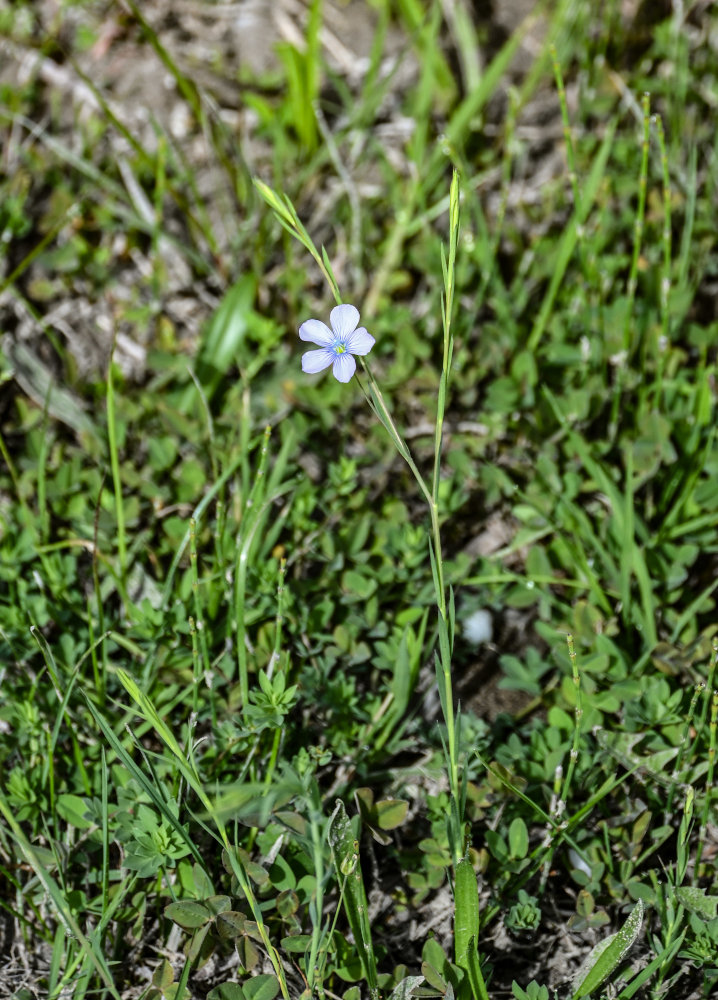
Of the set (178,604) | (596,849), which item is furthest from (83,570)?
(596,849)

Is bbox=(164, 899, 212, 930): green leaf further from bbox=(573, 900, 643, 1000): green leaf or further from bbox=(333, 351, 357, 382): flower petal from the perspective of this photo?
bbox=(333, 351, 357, 382): flower petal

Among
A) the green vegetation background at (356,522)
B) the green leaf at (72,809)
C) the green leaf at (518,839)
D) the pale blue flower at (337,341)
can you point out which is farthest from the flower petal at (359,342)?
the green leaf at (72,809)

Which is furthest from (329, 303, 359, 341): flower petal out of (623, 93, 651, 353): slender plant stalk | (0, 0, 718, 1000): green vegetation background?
(623, 93, 651, 353): slender plant stalk

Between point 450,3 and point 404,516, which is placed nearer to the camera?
point 404,516

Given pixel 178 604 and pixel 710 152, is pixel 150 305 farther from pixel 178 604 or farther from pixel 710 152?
pixel 710 152

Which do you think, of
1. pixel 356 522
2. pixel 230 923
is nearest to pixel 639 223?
pixel 356 522
